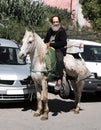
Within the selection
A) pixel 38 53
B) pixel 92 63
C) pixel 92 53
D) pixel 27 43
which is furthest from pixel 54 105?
pixel 27 43

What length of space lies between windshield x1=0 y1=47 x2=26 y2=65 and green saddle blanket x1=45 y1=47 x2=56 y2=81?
85.4 inches

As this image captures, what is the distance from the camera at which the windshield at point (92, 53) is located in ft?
47.1

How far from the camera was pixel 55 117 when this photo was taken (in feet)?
36.9

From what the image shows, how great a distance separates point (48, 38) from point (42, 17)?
2686cm

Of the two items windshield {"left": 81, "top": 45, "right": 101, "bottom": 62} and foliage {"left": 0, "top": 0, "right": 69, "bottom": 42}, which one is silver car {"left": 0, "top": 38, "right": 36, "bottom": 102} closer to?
windshield {"left": 81, "top": 45, "right": 101, "bottom": 62}

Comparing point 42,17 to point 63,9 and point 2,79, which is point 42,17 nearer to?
point 63,9

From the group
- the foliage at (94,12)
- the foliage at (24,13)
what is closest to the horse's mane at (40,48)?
the foliage at (94,12)

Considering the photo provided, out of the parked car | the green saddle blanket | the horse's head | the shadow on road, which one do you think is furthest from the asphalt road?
the horse's head

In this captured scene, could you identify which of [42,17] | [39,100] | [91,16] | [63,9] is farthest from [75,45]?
[63,9]

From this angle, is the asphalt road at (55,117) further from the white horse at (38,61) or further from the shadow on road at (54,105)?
the white horse at (38,61)

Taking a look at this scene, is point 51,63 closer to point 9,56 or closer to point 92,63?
point 9,56

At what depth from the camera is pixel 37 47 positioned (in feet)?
37.1

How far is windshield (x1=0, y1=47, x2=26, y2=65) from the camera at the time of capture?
13266 mm

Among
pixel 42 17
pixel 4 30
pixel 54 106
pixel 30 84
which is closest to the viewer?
pixel 30 84
